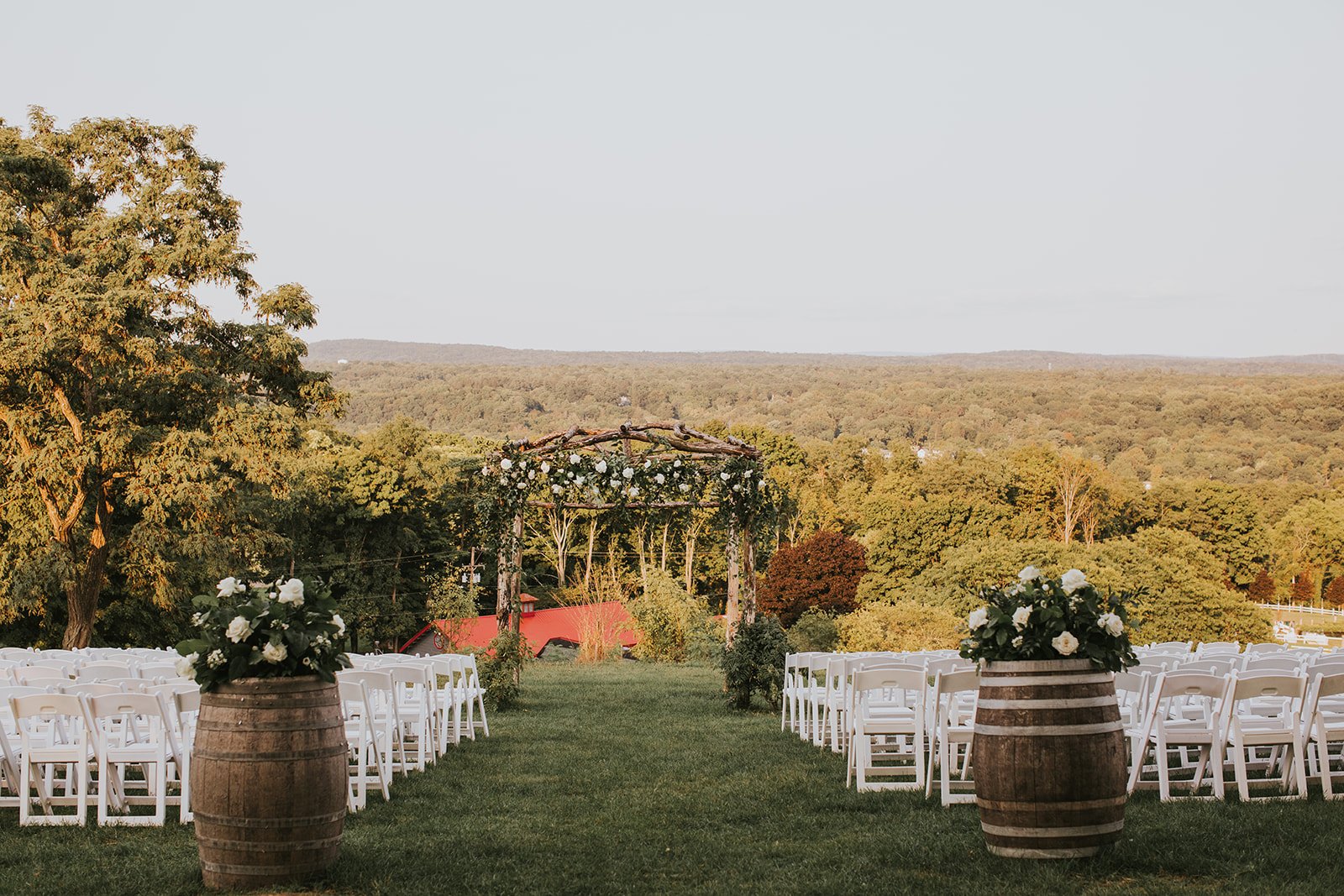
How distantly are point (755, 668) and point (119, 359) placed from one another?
14.1m

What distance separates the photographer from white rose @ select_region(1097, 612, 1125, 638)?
526 cm

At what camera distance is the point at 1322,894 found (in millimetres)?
4477

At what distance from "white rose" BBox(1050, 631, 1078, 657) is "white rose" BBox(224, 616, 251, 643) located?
3.20m

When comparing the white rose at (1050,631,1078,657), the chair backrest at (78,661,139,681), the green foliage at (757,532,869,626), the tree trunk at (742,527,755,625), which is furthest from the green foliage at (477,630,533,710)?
the green foliage at (757,532,869,626)

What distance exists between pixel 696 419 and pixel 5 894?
2703 inches

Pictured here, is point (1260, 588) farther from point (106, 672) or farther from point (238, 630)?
point (238, 630)

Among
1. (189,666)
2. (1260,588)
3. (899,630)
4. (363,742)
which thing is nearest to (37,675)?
(363,742)

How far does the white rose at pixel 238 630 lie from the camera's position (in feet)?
16.7

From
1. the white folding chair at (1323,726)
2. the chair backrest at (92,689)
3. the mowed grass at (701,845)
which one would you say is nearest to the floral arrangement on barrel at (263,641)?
the mowed grass at (701,845)

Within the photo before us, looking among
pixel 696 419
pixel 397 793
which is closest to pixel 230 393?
pixel 397 793

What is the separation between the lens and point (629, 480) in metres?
15.5

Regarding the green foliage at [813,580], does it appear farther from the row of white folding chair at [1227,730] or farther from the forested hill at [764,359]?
the forested hill at [764,359]

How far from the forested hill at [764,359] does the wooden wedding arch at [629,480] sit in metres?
102

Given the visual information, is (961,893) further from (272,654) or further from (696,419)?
(696,419)
